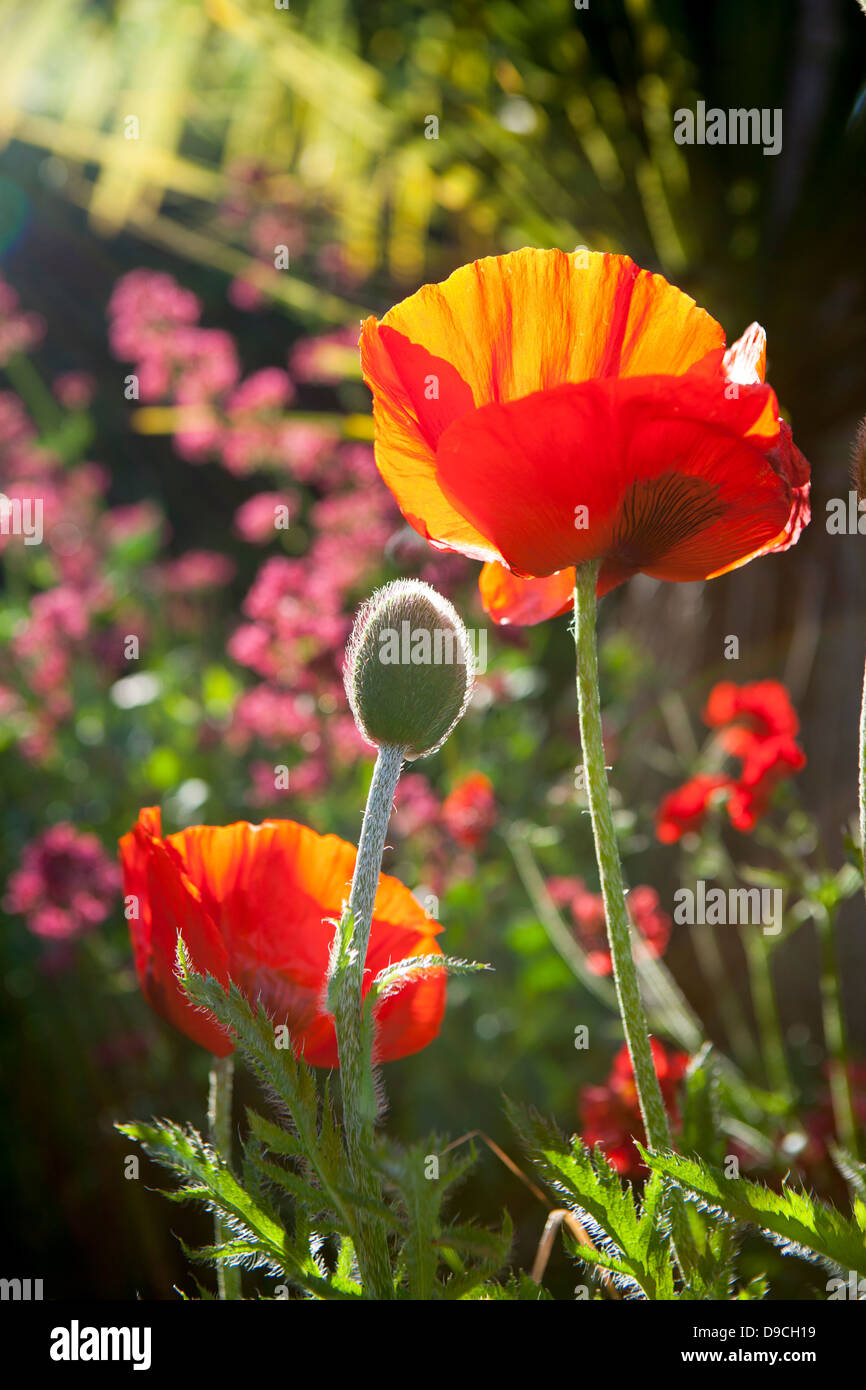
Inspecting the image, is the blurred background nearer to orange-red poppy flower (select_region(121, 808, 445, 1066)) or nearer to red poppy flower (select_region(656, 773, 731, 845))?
red poppy flower (select_region(656, 773, 731, 845))

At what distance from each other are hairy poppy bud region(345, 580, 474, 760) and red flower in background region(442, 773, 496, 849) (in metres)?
0.78

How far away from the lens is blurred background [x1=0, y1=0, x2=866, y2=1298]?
49.7 inches

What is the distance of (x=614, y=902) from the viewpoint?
0.32 m

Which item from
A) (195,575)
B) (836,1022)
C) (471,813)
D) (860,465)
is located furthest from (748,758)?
(195,575)

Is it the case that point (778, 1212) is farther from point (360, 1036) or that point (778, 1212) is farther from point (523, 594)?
point (523, 594)

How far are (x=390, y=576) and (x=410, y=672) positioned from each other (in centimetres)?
117

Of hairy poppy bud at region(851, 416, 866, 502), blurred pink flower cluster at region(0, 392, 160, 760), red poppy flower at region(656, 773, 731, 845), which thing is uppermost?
blurred pink flower cluster at region(0, 392, 160, 760)

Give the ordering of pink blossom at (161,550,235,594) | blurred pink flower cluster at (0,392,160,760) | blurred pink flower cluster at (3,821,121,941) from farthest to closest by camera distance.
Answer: pink blossom at (161,550,235,594) < blurred pink flower cluster at (0,392,160,760) < blurred pink flower cluster at (3,821,121,941)

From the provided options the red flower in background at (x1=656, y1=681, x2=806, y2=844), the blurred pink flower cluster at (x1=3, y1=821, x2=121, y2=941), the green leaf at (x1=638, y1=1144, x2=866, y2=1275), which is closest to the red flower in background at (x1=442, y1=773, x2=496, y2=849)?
the red flower in background at (x1=656, y1=681, x2=806, y2=844)

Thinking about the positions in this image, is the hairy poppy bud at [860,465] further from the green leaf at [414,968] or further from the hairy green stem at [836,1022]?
the hairy green stem at [836,1022]

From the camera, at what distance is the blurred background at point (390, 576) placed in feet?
4.14

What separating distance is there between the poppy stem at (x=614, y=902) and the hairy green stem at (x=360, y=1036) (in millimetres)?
64

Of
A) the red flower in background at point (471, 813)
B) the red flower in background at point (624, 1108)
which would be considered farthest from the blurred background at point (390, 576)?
Answer: the red flower in background at point (624, 1108)

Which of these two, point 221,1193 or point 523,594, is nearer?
point 221,1193
